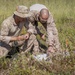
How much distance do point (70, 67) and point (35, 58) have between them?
0.58m

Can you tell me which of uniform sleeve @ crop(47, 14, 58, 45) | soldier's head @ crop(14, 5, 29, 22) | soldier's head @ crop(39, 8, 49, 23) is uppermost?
soldier's head @ crop(14, 5, 29, 22)

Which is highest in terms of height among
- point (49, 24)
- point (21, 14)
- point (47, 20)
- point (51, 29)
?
point (21, 14)

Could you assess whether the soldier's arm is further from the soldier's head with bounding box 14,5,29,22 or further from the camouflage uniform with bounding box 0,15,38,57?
the soldier's head with bounding box 14,5,29,22

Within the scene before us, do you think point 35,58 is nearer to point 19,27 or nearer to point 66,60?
point 66,60

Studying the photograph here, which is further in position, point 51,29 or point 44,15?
point 51,29

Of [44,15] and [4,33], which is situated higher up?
[44,15]

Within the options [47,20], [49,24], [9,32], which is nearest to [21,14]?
[9,32]

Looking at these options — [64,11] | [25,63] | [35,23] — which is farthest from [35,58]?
[64,11]

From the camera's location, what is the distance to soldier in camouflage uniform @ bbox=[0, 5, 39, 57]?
5.91 metres

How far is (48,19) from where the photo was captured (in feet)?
22.0

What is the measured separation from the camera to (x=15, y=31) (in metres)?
6.32

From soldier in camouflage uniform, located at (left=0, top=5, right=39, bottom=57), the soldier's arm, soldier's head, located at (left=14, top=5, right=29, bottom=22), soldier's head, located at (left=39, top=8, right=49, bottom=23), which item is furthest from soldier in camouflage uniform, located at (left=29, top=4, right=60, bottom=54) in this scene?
the soldier's arm

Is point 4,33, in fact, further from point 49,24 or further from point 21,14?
point 49,24

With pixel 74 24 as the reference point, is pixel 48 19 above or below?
above
